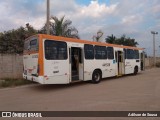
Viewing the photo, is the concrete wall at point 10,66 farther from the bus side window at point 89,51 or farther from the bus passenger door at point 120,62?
the bus passenger door at point 120,62

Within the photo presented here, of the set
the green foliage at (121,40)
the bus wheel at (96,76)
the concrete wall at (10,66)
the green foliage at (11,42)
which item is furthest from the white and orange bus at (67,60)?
the green foliage at (121,40)

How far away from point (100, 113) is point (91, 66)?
299 inches

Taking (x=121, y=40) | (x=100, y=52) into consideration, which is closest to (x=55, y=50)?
(x=100, y=52)

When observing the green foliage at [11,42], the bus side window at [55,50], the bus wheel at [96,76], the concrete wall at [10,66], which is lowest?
the bus wheel at [96,76]

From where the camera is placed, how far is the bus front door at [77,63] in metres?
13.8

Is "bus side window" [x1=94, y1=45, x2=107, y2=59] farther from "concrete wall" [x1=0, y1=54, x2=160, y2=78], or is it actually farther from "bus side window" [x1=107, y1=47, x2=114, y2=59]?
"concrete wall" [x1=0, y1=54, x2=160, y2=78]

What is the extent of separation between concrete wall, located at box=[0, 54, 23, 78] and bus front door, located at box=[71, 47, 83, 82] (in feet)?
15.9

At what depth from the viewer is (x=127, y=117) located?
7031 millimetres

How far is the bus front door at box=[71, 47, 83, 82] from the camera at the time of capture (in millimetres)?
13820

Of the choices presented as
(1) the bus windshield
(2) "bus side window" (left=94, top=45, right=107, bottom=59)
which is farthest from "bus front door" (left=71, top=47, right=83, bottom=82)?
(1) the bus windshield

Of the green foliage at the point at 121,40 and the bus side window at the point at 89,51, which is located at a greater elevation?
the green foliage at the point at 121,40

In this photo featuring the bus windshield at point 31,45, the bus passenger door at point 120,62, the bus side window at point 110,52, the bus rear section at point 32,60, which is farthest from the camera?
the bus passenger door at point 120,62

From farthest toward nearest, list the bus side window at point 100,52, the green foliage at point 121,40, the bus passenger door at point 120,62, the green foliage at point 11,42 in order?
the green foliage at point 121,40
the green foliage at point 11,42
the bus passenger door at point 120,62
the bus side window at point 100,52

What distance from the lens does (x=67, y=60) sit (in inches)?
504
